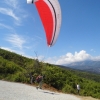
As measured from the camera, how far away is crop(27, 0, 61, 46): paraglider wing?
9123mm

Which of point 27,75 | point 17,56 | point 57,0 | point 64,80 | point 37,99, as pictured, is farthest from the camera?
point 17,56

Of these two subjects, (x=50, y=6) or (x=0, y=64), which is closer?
(x=50, y=6)

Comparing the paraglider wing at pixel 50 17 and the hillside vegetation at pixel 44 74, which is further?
the hillside vegetation at pixel 44 74

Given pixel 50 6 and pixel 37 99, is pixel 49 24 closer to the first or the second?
pixel 50 6

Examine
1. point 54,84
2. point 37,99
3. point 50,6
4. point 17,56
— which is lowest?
point 37,99

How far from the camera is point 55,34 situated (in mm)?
10141

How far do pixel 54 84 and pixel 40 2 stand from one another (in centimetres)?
2430

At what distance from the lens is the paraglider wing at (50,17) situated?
29.9 feet

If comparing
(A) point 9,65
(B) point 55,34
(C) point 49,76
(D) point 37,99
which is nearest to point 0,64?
(A) point 9,65

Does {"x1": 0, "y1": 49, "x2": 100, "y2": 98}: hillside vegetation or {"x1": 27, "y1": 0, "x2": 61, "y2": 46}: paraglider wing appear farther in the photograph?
{"x1": 0, "y1": 49, "x2": 100, "y2": 98}: hillside vegetation

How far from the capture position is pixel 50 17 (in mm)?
9727

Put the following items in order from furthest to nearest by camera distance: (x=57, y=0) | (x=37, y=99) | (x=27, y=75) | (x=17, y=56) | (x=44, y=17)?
(x=17, y=56) < (x=27, y=75) < (x=37, y=99) < (x=44, y=17) < (x=57, y=0)

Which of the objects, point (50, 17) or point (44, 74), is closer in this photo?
point (50, 17)

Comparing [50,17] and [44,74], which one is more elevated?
[50,17]
